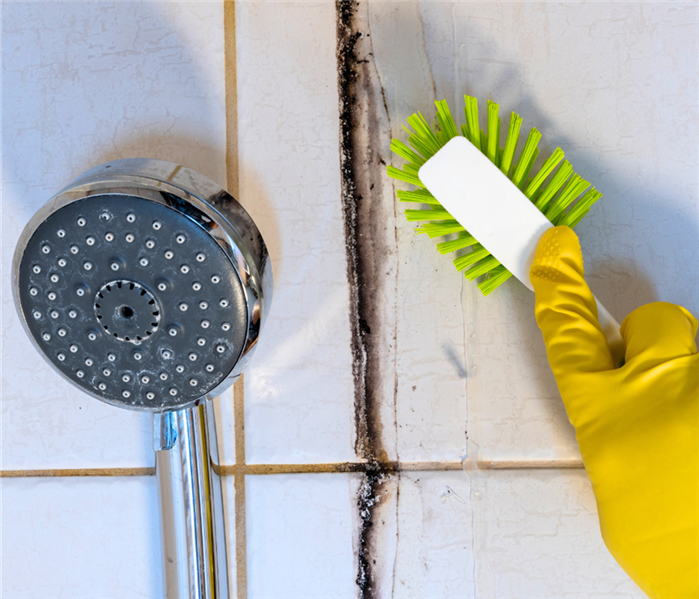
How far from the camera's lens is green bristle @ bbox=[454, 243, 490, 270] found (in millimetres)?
303

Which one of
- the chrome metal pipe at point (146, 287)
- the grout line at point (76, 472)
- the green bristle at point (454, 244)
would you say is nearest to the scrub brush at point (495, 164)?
the green bristle at point (454, 244)

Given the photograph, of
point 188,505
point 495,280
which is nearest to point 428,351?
point 495,280

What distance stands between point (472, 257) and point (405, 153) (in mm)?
76

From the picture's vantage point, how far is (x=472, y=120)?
0.30 metres

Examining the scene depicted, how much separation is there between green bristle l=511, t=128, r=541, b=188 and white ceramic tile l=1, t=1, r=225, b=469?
0.18 meters

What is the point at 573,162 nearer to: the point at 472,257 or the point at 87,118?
the point at 472,257

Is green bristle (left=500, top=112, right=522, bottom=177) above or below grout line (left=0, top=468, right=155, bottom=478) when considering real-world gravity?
above

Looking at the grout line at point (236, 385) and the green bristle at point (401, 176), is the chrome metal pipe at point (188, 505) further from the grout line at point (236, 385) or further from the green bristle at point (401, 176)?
the green bristle at point (401, 176)

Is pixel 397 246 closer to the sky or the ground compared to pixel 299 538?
closer to the sky

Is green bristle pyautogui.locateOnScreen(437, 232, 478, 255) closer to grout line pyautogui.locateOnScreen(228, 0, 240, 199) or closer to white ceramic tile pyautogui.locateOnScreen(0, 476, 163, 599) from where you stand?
grout line pyautogui.locateOnScreen(228, 0, 240, 199)

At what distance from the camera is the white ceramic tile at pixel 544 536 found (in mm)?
312

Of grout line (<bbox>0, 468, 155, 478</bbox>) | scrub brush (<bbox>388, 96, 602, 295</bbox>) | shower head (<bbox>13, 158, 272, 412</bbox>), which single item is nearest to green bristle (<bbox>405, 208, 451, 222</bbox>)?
scrub brush (<bbox>388, 96, 602, 295</bbox>)

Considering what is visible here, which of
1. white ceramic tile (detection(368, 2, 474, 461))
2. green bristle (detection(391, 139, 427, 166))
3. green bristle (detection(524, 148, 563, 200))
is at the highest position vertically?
green bristle (detection(391, 139, 427, 166))

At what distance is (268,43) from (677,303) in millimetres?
308
